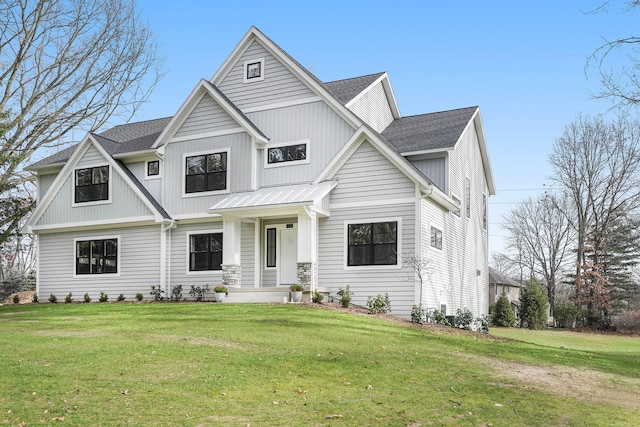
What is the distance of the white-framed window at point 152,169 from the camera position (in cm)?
2442

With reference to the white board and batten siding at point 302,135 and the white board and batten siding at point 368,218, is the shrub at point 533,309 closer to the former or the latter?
the white board and batten siding at point 368,218

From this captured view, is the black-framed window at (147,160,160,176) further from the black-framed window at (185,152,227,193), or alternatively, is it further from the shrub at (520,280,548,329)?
the shrub at (520,280,548,329)

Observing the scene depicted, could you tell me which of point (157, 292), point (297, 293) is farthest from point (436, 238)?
point (157, 292)

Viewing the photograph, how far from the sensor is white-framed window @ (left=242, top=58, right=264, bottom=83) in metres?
23.0

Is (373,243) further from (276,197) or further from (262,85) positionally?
(262,85)

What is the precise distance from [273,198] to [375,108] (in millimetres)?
7064

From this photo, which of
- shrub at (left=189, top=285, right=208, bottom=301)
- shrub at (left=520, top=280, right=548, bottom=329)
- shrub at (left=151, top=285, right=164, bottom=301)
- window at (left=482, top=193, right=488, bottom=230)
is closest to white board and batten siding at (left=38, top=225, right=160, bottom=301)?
shrub at (left=151, top=285, right=164, bottom=301)

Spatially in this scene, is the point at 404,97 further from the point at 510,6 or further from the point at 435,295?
the point at 510,6

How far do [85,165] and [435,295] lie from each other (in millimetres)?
14814

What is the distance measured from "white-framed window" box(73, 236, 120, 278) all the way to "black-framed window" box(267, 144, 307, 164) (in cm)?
708

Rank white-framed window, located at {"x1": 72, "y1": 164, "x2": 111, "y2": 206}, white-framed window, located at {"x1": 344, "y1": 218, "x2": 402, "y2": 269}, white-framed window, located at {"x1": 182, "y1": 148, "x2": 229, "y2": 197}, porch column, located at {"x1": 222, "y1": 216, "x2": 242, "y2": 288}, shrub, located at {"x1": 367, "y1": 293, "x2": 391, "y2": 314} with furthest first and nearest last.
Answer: white-framed window, located at {"x1": 72, "y1": 164, "x2": 111, "y2": 206}
white-framed window, located at {"x1": 182, "y1": 148, "x2": 229, "y2": 197}
porch column, located at {"x1": 222, "y1": 216, "x2": 242, "y2": 288}
white-framed window, located at {"x1": 344, "y1": 218, "x2": 402, "y2": 269}
shrub, located at {"x1": 367, "y1": 293, "x2": 391, "y2": 314}

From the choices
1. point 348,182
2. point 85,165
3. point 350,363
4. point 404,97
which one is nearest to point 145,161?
point 85,165

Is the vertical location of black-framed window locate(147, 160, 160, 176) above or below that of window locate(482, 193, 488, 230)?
above

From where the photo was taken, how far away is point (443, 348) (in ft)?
43.5
